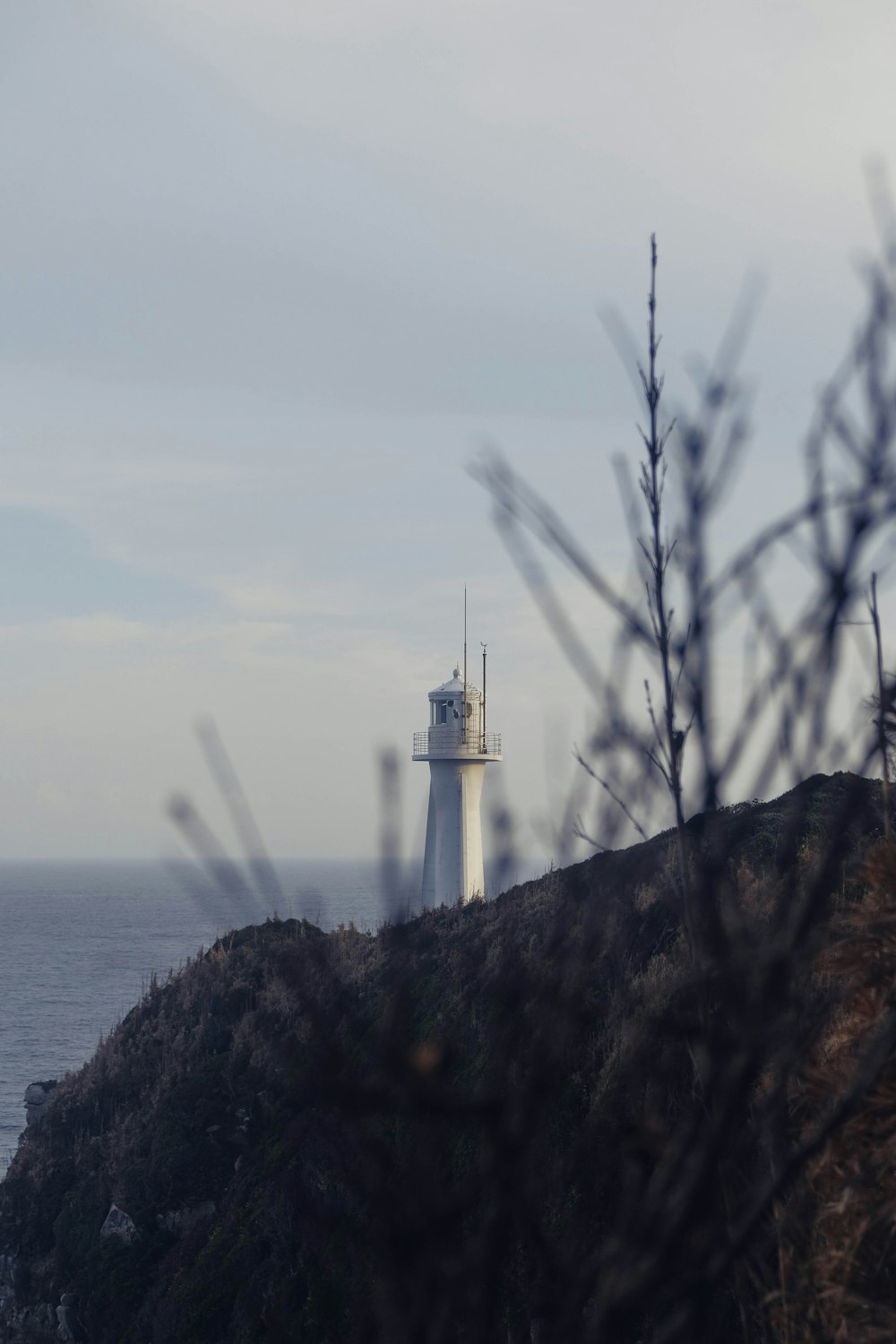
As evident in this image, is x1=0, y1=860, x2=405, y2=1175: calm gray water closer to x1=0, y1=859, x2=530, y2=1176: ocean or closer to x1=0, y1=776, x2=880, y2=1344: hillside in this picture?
x1=0, y1=859, x2=530, y2=1176: ocean

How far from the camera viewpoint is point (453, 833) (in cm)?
3484

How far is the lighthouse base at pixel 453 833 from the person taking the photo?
3438cm

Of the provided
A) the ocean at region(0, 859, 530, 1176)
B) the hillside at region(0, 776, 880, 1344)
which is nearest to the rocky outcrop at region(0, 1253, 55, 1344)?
the hillside at region(0, 776, 880, 1344)

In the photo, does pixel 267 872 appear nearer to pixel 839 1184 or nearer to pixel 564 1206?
pixel 839 1184

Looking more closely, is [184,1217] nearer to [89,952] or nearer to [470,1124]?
[470,1124]

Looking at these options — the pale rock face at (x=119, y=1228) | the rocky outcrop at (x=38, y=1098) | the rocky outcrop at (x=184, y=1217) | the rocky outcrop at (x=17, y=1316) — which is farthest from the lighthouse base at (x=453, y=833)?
the rocky outcrop at (x=184, y=1217)

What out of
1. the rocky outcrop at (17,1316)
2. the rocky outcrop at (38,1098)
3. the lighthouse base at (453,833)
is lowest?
the rocky outcrop at (17,1316)

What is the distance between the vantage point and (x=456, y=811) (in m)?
35.1

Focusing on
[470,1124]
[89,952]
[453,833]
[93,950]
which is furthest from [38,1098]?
[93,950]

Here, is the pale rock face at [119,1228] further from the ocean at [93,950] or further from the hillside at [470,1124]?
the ocean at [93,950]

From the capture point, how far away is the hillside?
7.09 ft

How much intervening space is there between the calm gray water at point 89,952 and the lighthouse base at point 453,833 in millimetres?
3431

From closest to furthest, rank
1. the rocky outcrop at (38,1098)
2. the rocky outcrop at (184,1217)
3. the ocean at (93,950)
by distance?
the ocean at (93,950) → the rocky outcrop at (184,1217) → the rocky outcrop at (38,1098)

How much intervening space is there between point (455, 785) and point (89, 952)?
175 feet
